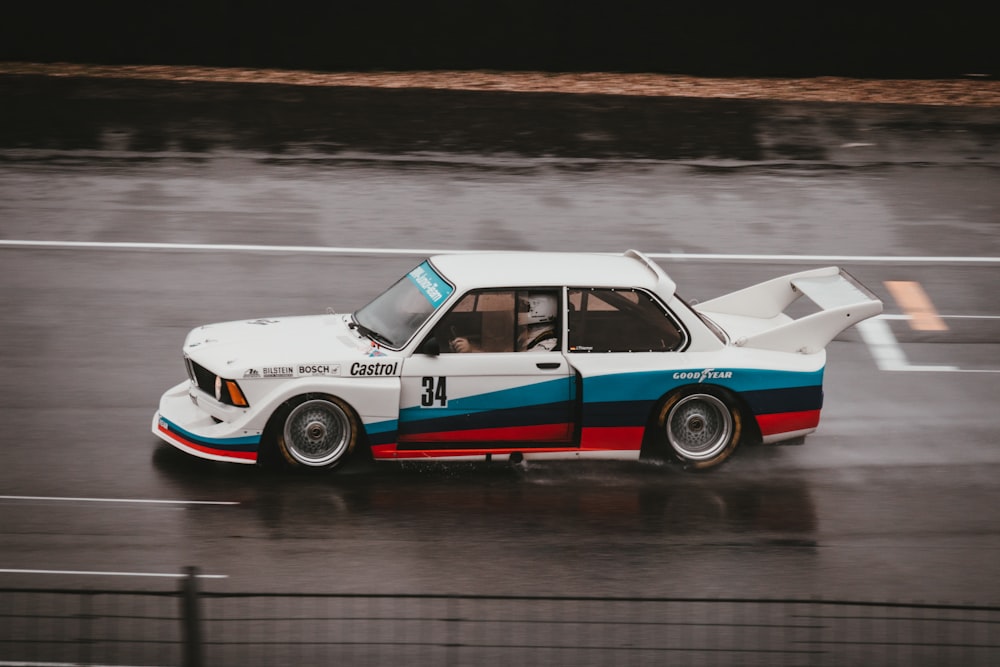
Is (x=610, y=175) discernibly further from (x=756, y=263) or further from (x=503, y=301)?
(x=503, y=301)

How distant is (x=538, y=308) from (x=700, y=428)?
1.56m

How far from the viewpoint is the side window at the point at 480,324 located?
9.56m

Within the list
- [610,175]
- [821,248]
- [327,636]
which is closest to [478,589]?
[327,636]

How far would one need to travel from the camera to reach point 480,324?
31.6 feet

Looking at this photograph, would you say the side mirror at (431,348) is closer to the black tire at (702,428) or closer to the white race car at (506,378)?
the white race car at (506,378)

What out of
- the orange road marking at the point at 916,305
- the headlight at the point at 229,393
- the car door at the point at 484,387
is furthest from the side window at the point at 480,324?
the orange road marking at the point at 916,305

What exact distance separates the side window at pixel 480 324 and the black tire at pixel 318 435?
35.5 inches

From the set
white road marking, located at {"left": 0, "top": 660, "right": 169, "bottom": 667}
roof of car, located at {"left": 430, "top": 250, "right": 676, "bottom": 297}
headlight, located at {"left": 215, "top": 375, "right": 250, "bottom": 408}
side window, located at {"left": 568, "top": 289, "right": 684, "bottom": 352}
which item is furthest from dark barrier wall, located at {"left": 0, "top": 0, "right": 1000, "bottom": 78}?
white road marking, located at {"left": 0, "top": 660, "right": 169, "bottom": 667}

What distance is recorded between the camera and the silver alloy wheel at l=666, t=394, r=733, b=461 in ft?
32.3

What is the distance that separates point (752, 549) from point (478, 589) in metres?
1.94

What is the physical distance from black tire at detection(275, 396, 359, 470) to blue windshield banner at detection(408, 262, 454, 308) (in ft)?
3.49

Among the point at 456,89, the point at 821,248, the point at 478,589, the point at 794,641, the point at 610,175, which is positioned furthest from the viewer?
the point at 456,89

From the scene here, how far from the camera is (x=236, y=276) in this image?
1440 centimetres

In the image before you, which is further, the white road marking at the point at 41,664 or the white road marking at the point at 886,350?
the white road marking at the point at 886,350
